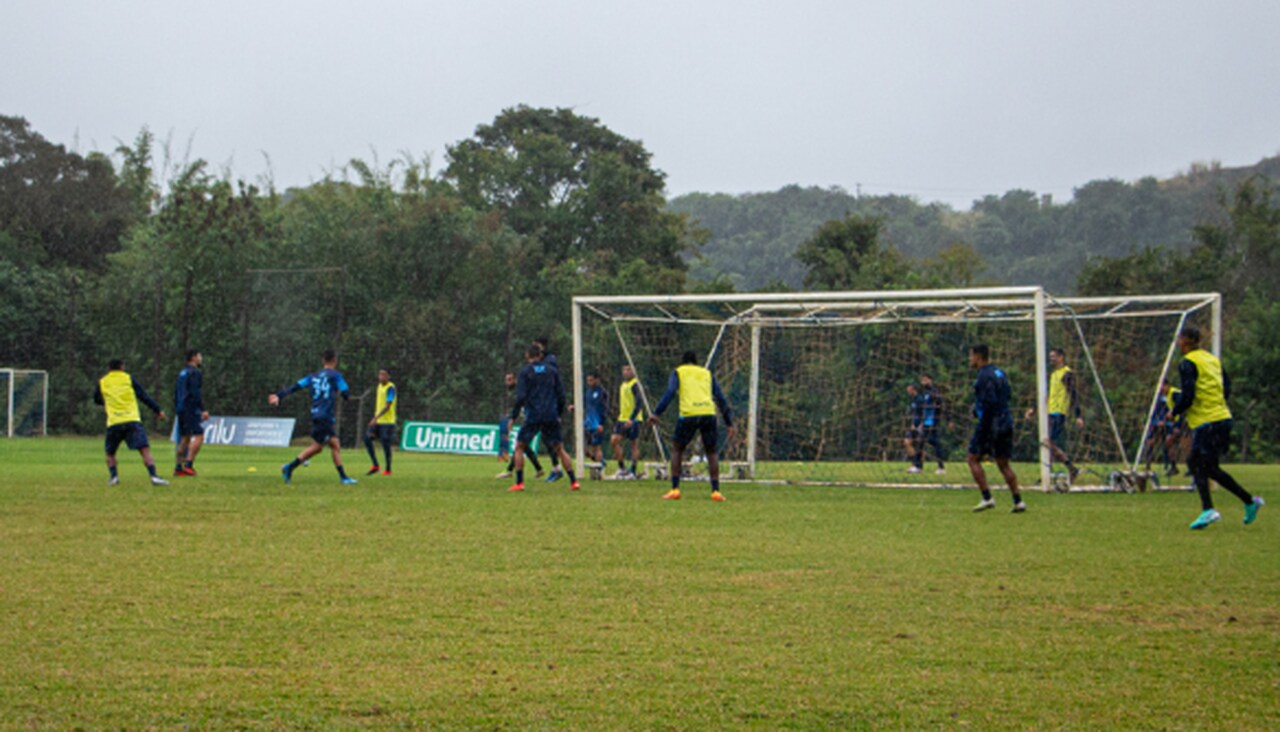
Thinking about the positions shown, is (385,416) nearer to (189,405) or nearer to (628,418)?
(189,405)

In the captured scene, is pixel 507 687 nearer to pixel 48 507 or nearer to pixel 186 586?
pixel 186 586

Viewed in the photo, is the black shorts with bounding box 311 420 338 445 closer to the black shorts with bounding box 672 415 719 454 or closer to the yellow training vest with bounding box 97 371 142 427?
the yellow training vest with bounding box 97 371 142 427

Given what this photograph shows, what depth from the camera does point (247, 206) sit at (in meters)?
44.8

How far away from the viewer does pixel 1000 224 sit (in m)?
104

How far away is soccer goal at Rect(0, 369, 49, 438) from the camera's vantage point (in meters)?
34.7

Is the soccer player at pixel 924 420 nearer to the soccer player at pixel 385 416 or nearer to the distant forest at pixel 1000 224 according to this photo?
the soccer player at pixel 385 416

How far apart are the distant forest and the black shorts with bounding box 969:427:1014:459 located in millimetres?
67800

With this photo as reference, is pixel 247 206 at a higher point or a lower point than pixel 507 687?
higher

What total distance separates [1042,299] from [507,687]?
1375 cm

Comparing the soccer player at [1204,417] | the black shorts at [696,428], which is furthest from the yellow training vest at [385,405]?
the soccer player at [1204,417]

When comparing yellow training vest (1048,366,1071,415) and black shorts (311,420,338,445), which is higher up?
yellow training vest (1048,366,1071,415)

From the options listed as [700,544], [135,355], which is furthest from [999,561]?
[135,355]

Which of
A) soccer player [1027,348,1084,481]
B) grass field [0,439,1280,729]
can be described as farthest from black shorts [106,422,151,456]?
soccer player [1027,348,1084,481]

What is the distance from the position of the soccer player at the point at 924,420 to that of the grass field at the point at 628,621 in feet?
33.1
